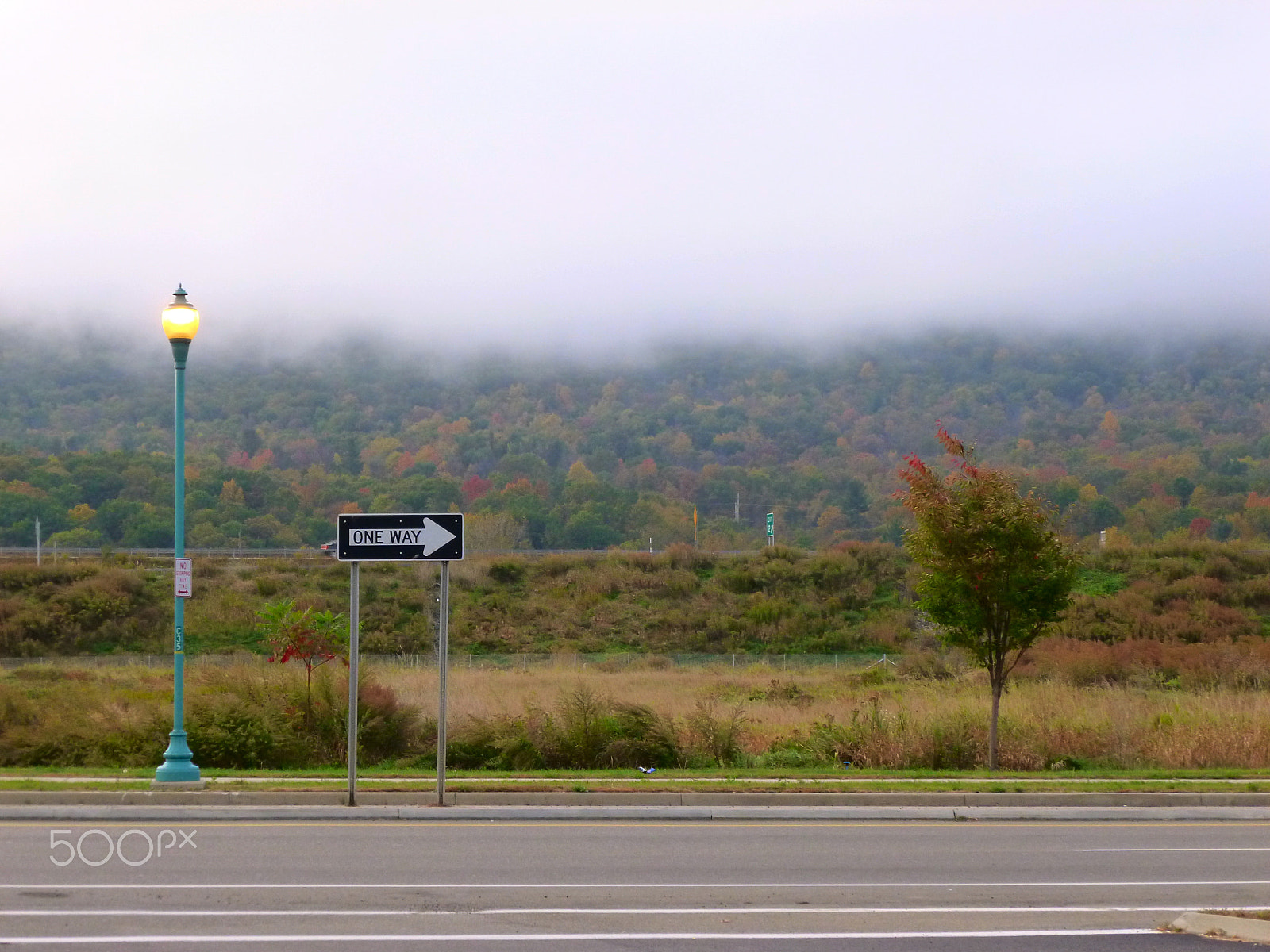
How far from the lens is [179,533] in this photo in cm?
1725

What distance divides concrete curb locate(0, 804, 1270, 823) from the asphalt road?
345mm

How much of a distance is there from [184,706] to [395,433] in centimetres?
15196

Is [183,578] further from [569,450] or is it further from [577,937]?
[569,450]

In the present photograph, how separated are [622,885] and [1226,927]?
15.7 ft

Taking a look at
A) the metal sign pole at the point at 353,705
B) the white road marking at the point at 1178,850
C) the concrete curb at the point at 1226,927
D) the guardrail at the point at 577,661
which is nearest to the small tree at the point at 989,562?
the white road marking at the point at 1178,850

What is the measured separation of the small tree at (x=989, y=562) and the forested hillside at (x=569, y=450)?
6666 centimetres

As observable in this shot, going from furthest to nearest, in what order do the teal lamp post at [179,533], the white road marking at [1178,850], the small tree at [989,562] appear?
the small tree at [989,562]
the teal lamp post at [179,533]
the white road marking at [1178,850]

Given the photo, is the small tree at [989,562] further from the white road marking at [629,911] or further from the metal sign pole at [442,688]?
the white road marking at [629,911]

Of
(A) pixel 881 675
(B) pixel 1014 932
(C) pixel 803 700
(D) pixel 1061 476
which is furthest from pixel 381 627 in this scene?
(D) pixel 1061 476

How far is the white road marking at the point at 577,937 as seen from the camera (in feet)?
29.7

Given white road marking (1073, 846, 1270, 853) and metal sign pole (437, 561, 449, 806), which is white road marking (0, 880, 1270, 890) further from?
metal sign pole (437, 561, 449, 806)

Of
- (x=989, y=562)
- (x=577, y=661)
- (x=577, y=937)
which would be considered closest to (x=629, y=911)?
(x=577, y=937)

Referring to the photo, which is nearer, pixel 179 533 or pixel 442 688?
pixel 442 688

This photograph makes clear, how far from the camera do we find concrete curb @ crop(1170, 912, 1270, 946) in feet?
30.3
